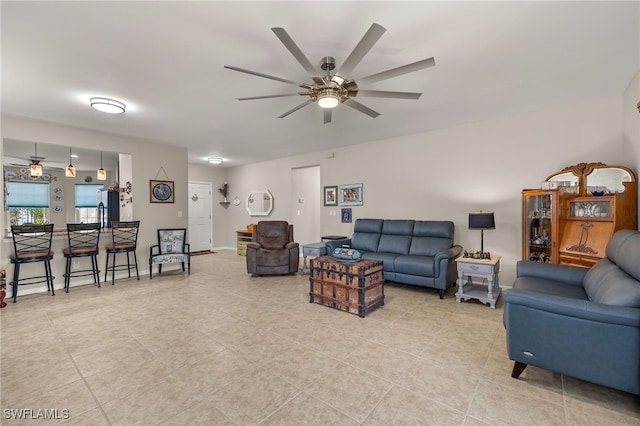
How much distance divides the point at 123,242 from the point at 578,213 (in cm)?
670

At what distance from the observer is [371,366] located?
216 cm

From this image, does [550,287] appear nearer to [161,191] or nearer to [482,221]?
[482,221]

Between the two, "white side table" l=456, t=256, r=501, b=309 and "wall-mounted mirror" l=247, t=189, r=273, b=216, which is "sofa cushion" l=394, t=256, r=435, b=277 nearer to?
"white side table" l=456, t=256, r=501, b=309

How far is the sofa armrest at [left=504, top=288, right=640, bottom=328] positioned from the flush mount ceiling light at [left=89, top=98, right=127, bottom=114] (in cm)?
449

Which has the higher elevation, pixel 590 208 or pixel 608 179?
pixel 608 179

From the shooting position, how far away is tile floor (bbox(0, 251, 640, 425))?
1.67m

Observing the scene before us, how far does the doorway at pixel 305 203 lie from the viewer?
7.14 meters

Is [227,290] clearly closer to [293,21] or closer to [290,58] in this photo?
[290,58]

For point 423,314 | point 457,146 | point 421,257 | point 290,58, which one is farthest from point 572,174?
point 290,58

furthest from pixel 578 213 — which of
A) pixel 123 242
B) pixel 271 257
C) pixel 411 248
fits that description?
pixel 123 242

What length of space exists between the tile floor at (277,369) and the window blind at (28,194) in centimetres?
315

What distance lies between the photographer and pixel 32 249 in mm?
4145

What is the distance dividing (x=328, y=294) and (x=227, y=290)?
1728mm

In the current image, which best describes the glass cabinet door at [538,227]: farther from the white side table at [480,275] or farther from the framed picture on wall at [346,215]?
the framed picture on wall at [346,215]
